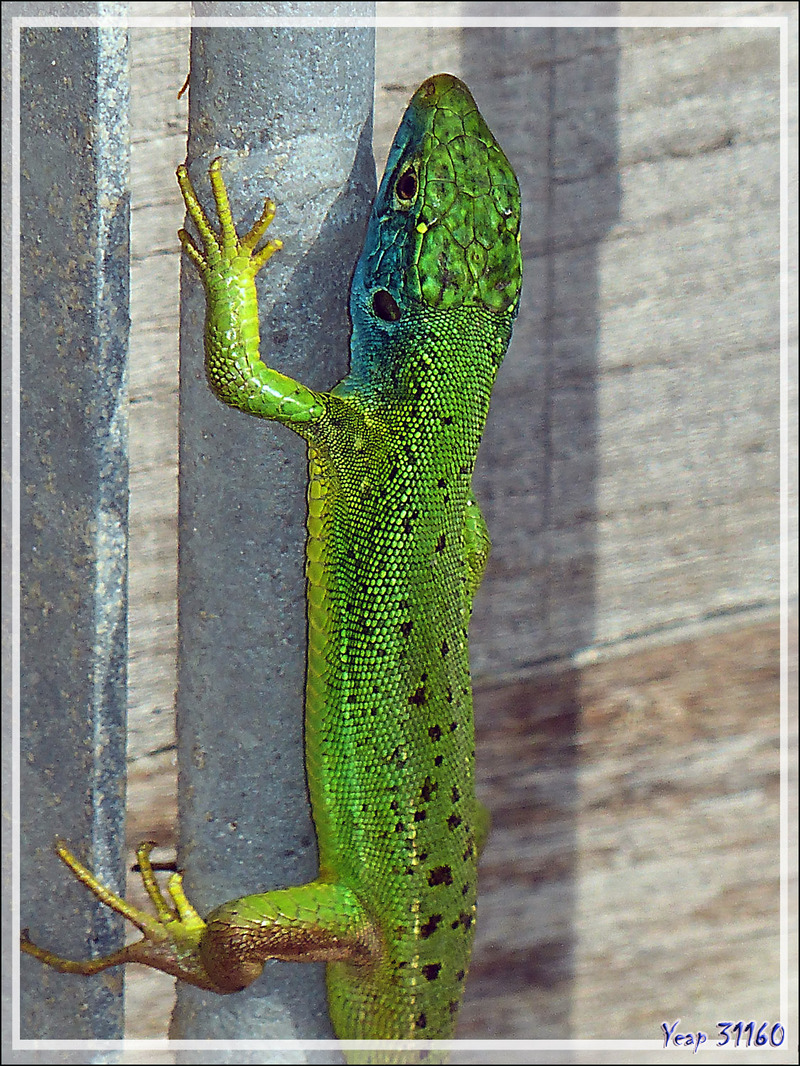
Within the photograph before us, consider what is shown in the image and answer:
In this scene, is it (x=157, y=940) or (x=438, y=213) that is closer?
(x=438, y=213)

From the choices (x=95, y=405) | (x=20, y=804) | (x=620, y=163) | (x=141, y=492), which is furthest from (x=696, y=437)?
(x=20, y=804)

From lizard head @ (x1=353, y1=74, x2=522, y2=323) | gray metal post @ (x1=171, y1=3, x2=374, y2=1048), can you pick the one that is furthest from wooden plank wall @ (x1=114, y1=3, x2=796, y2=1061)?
gray metal post @ (x1=171, y1=3, x2=374, y2=1048)

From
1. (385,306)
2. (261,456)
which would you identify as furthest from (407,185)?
(261,456)

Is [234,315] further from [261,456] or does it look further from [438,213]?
[438,213]

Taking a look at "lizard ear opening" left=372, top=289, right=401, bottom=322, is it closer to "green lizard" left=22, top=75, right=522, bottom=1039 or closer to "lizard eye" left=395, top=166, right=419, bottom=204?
"green lizard" left=22, top=75, right=522, bottom=1039

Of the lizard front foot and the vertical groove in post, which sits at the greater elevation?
the vertical groove in post

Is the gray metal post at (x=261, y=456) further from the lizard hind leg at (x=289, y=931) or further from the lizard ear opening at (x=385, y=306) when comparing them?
the lizard ear opening at (x=385, y=306)
